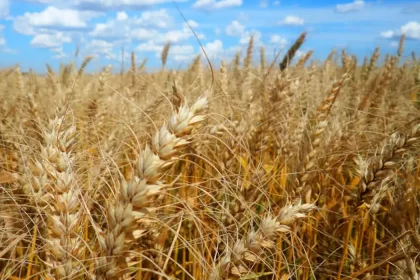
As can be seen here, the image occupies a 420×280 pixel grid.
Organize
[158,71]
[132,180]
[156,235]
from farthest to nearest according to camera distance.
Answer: [158,71]
[156,235]
[132,180]

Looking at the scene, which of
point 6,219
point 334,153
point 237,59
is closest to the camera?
point 6,219

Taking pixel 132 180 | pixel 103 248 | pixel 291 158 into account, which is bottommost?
pixel 291 158

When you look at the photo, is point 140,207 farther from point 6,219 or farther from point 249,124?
point 249,124

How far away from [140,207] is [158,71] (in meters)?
6.59

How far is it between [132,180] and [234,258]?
1.11ft

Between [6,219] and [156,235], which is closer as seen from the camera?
[156,235]

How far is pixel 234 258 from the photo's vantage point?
3.01ft

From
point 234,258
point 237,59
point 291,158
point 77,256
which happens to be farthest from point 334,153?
point 237,59

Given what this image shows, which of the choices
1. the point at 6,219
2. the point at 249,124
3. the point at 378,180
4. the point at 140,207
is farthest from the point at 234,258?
the point at 249,124

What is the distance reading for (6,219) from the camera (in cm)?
134

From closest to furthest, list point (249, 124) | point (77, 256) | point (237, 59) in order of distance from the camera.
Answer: point (77, 256) < point (249, 124) < point (237, 59)

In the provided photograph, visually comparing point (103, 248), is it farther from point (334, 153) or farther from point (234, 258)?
point (334, 153)

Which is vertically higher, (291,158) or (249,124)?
(249,124)

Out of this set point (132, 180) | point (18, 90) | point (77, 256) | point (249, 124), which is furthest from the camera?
point (18, 90)
